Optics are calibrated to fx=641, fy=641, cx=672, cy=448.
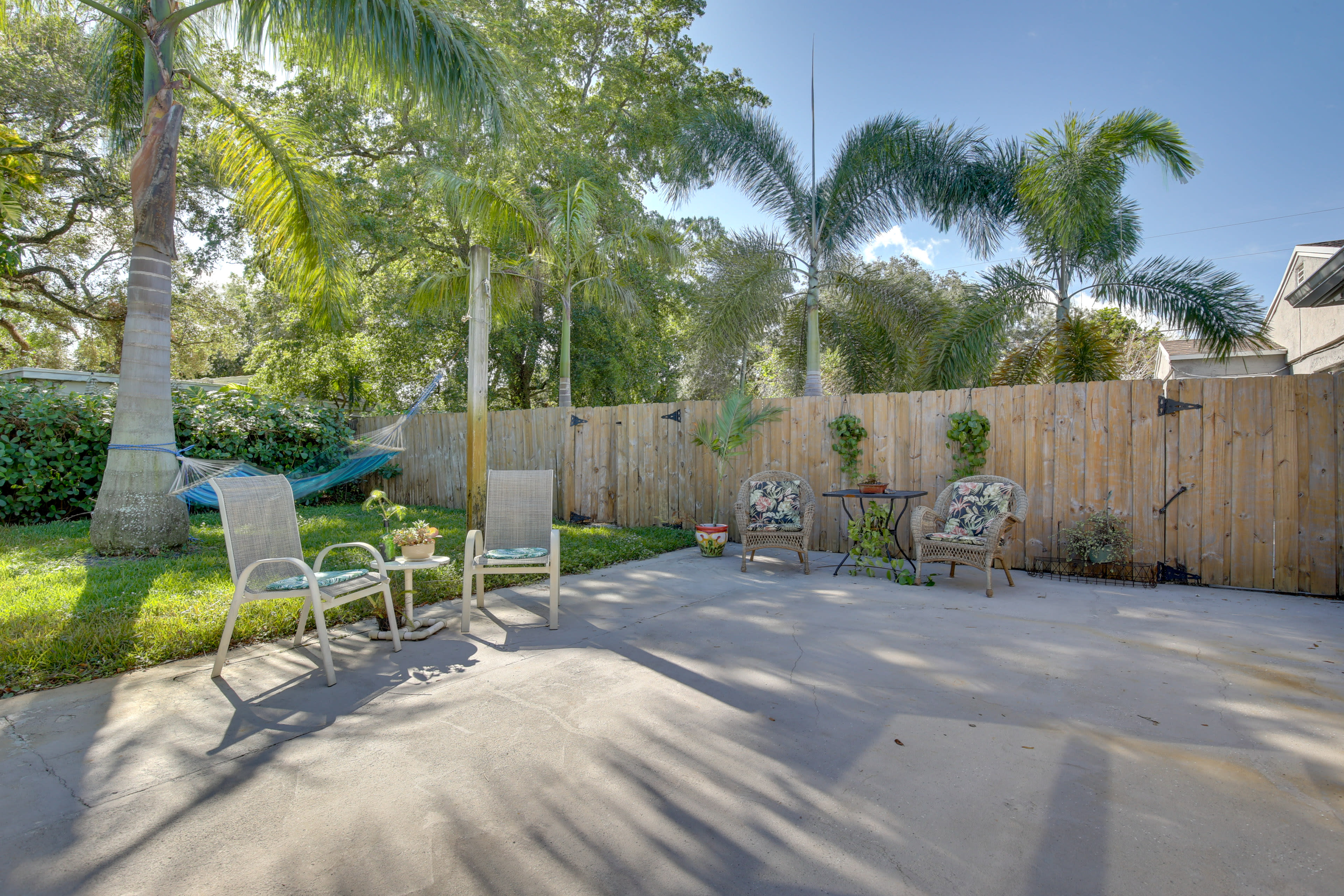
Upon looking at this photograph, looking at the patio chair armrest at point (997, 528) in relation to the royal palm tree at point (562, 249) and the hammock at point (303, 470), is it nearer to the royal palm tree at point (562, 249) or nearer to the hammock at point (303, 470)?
the hammock at point (303, 470)

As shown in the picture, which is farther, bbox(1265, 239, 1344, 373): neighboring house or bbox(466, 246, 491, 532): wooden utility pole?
bbox(1265, 239, 1344, 373): neighboring house

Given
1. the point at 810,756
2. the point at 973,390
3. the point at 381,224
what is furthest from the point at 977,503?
the point at 381,224

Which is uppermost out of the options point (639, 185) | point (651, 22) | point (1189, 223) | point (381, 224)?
point (651, 22)

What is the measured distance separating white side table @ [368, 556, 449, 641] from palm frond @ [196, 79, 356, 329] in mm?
4971

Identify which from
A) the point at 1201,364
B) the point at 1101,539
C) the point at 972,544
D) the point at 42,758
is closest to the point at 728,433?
the point at 972,544

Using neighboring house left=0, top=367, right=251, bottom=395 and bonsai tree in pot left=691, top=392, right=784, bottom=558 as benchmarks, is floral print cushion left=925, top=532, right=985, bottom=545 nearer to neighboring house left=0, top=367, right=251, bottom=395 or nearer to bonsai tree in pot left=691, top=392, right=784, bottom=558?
bonsai tree in pot left=691, top=392, right=784, bottom=558

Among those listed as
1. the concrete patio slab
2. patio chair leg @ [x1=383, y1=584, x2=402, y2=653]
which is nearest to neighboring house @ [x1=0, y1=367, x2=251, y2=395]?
patio chair leg @ [x1=383, y1=584, x2=402, y2=653]

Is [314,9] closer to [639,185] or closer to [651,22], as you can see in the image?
[639,185]

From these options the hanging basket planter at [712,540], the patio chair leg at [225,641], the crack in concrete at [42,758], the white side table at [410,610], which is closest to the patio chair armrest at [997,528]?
the hanging basket planter at [712,540]

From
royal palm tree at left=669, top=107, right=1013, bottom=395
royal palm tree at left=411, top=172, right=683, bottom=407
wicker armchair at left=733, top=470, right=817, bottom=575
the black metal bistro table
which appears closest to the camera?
the black metal bistro table

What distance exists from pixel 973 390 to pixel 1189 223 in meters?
20.6

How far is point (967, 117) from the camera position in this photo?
8.55 metres

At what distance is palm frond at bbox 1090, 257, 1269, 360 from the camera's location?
21.6 feet

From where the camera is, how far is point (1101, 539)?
203 inches
